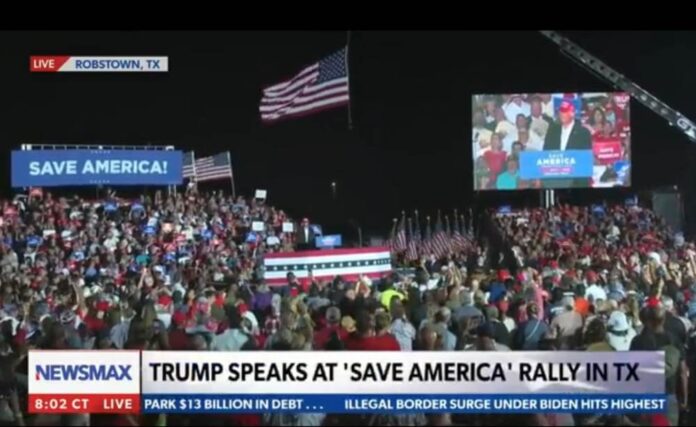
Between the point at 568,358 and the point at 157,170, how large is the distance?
2.75 meters

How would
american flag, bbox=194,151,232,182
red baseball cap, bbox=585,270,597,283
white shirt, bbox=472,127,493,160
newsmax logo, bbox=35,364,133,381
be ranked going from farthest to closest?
red baseball cap, bbox=585,270,597,283 → white shirt, bbox=472,127,493,160 → american flag, bbox=194,151,232,182 → newsmax logo, bbox=35,364,133,381

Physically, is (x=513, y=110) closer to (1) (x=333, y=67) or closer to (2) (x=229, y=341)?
(1) (x=333, y=67)

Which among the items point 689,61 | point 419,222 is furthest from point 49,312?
point 689,61

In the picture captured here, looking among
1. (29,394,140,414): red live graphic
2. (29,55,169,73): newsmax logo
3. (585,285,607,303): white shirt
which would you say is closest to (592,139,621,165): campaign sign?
(585,285,607,303): white shirt

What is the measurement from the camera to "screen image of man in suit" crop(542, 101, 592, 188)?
25.9 ft

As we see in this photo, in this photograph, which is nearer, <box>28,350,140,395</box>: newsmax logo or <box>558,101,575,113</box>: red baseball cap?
<box>28,350,140,395</box>: newsmax logo

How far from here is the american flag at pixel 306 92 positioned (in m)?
7.94

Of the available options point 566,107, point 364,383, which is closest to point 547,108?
point 566,107

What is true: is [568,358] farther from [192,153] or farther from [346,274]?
[192,153]

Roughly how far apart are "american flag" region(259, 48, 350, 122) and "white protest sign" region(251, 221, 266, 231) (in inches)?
25.5

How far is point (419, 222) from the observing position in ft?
26.0

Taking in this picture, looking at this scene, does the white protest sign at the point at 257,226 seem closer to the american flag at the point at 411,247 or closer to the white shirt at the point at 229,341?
the white shirt at the point at 229,341

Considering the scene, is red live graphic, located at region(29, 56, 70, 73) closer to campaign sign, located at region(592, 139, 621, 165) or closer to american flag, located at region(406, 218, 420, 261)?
american flag, located at region(406, 218, 420, 261)

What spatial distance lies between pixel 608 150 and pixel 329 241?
1.85m
